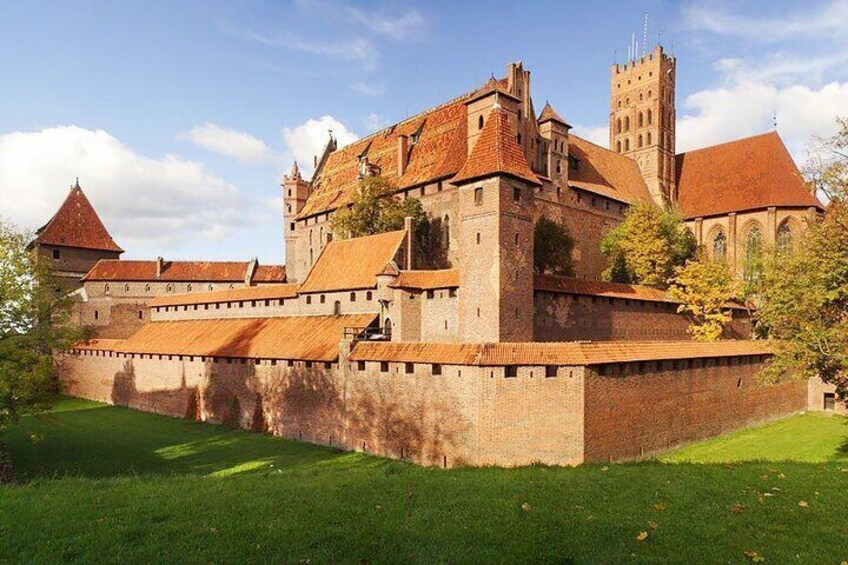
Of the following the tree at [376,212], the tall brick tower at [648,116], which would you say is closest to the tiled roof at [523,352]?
the tree at [376,212]

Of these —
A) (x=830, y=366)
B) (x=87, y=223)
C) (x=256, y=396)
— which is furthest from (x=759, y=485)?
(x=87, y=223)

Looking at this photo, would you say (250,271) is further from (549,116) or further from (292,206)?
(549,116)

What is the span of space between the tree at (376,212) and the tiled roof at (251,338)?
7.45 meters

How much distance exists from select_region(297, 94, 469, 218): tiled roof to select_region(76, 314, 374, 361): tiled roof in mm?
12245

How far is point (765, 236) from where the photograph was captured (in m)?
46.0

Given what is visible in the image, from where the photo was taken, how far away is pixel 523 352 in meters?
19.5

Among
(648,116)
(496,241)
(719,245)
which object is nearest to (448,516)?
(496,241)

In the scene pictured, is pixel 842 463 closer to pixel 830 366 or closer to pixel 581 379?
pixel 830 366

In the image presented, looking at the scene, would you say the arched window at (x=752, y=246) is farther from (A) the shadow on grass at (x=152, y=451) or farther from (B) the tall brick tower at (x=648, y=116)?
(A) the shadow on grass at (x=152, y=451)

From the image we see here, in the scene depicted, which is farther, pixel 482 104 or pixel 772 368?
pixel 482 104

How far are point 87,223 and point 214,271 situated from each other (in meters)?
12.4

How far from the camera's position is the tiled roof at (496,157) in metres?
23.0

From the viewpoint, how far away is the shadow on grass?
69.3 feet

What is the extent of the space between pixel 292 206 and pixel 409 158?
1528 centimetres
